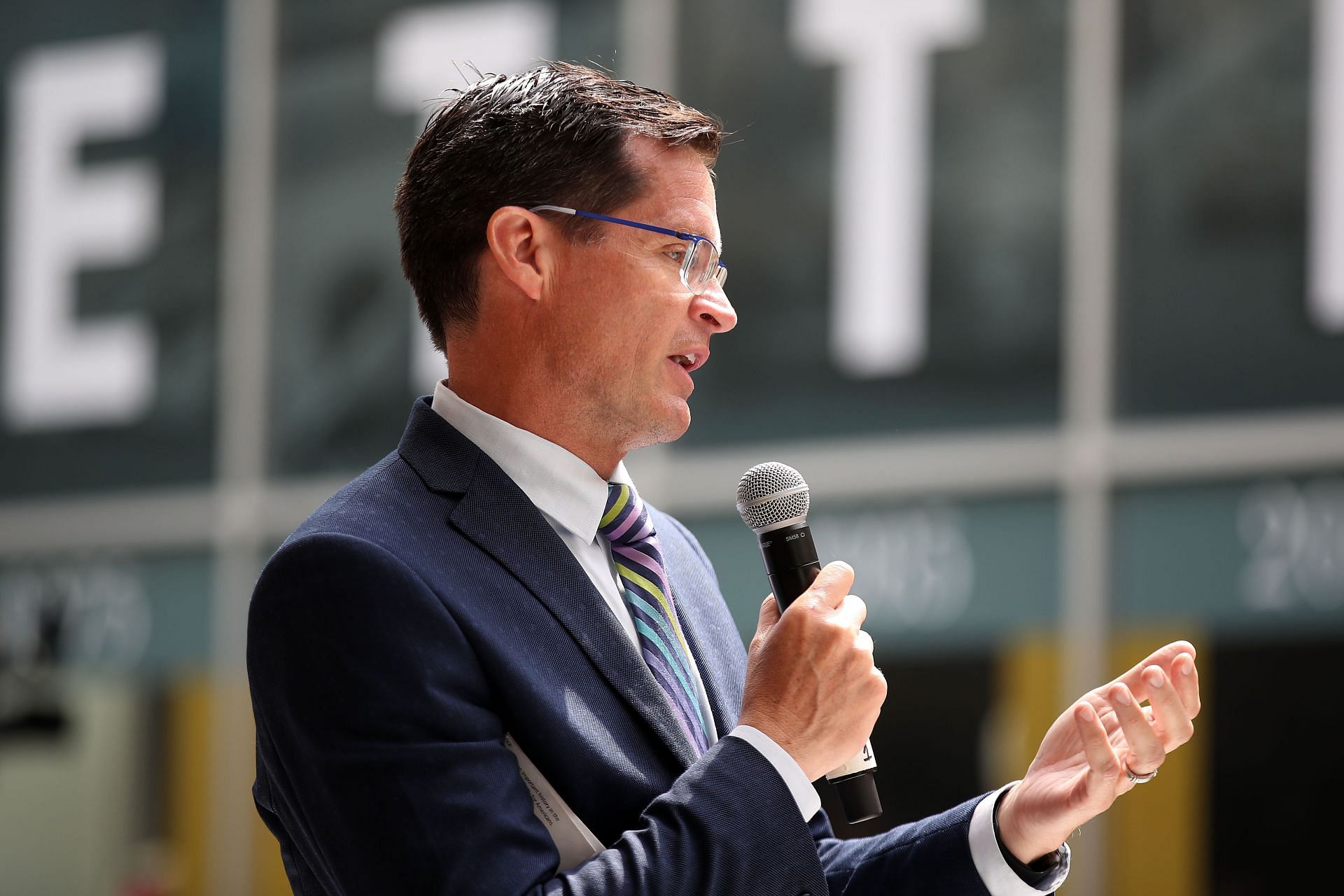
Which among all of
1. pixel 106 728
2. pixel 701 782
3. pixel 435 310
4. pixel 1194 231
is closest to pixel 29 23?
pixel 106 728

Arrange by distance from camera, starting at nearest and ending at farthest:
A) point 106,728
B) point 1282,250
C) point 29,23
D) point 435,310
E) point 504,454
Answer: point 504,454 → point 435,310 → point 1282,250 → point 106,728 → point 29,23

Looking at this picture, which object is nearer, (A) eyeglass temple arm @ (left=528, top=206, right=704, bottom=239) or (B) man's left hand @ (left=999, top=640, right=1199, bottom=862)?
(B) man's left hand @ (left=999, top=640, right=1199, bottom=862)

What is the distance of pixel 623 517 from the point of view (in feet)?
6.51

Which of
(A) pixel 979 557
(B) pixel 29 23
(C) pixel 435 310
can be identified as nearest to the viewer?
(C) pixel 435 310

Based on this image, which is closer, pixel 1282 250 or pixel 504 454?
pixel 504 454

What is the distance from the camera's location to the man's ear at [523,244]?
1.95m

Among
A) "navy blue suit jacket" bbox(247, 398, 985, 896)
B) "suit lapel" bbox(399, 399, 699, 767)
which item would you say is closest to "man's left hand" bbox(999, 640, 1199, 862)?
"navy blue suit jacket" bbox(247, 398, 985, 896)

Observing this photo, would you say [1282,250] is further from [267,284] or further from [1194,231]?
[267,284]

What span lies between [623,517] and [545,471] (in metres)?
0.12

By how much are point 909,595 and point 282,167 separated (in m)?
3.49

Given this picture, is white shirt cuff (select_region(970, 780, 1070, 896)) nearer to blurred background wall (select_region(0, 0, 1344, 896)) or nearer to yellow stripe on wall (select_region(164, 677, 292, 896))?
blurred background wall (select_region(0, 0, 1344, 896))

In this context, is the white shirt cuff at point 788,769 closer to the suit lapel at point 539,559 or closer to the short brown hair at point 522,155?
the suit lapel at point 539,559

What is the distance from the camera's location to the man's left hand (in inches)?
71.7

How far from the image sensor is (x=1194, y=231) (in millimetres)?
5809
